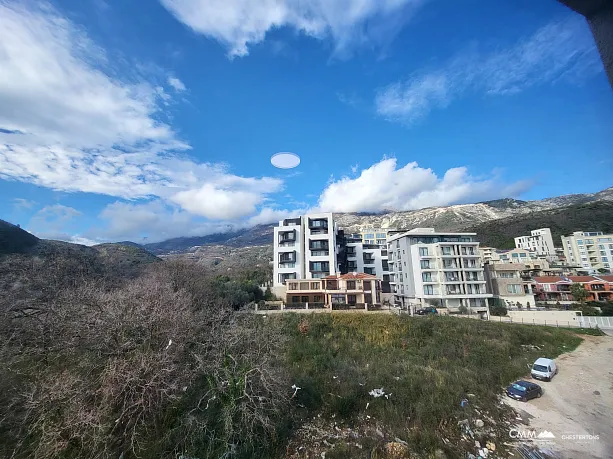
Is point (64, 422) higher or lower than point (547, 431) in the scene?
higher

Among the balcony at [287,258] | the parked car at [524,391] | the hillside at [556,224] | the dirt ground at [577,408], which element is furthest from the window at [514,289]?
the hillside at [556,224]

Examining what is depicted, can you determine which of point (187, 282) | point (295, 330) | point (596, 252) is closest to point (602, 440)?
point (295, 330)

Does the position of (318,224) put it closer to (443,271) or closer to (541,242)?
(443,271)

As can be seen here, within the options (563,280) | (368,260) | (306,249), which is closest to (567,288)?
(563,280)

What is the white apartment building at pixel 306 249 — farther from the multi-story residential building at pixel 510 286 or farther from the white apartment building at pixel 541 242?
the white apartment building at pixel 541 242

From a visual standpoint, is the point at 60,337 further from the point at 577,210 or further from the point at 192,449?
the point at 577,210
